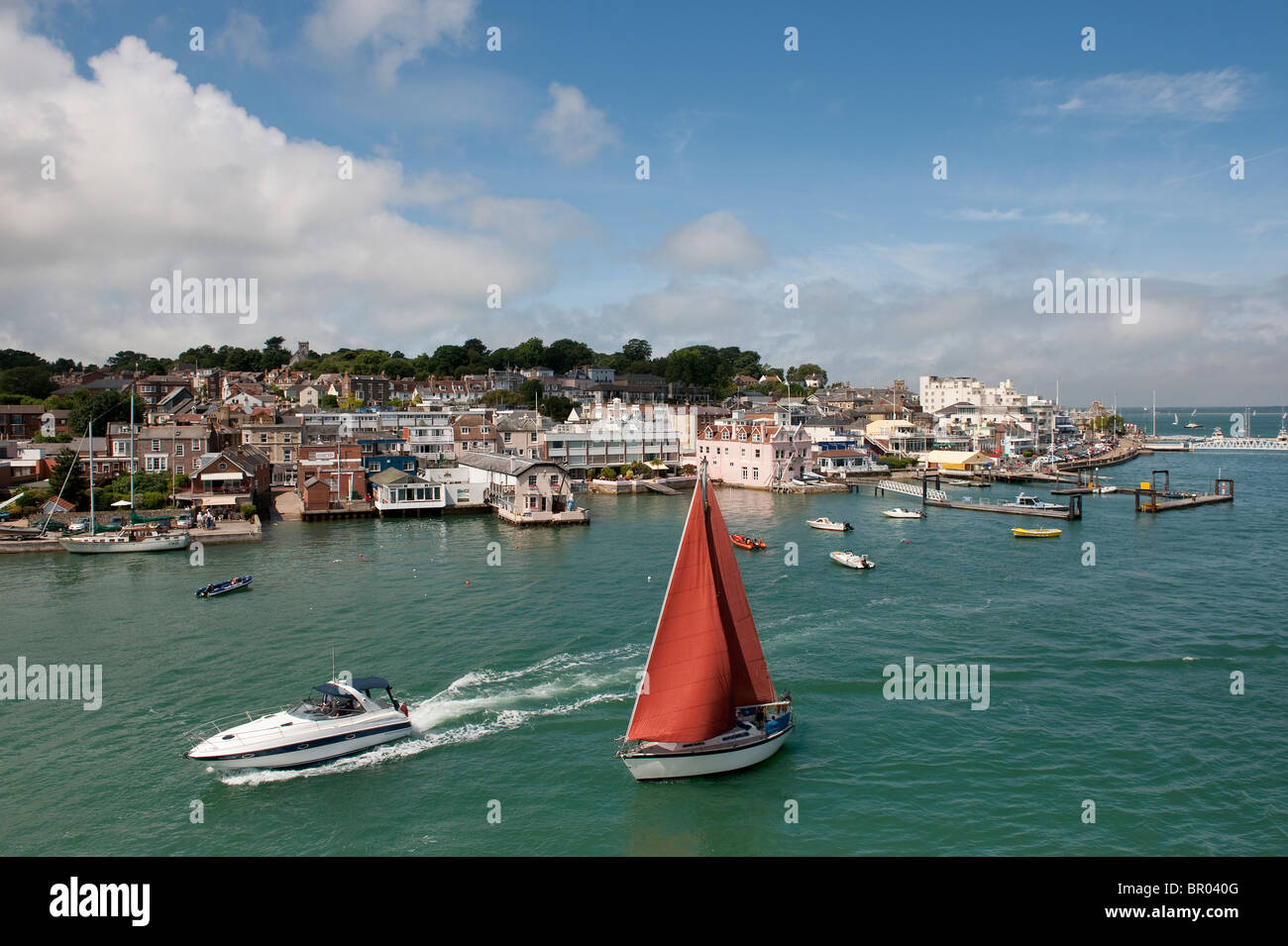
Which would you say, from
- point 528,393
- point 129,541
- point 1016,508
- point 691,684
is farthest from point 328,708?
point 528,393

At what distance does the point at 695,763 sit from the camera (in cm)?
1614

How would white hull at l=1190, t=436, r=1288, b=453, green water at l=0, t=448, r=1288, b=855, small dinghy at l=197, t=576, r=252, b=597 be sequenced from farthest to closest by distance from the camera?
white hull at l=1190, t=436, r=1288, b=453
small dinghy at l=197, t=576, r=252, b=597
green water at l=0, t=448, r=1288, b=855

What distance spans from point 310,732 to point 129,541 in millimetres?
30106

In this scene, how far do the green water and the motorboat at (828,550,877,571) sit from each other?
22.9 inches

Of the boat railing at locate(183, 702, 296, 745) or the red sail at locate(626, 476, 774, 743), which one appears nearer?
the red sail at locate(626, 476, 774, 743)

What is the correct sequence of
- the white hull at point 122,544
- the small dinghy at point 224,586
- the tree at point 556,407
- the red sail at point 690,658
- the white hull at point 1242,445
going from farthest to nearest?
the white hull at point 1242,445 < the tree at point 556,407 < the white hull at point 122,544 < the small dinghy at point 224,586 < the red sail at point 690,658

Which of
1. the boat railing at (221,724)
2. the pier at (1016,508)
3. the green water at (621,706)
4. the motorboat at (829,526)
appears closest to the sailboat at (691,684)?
the green water at (621,706)

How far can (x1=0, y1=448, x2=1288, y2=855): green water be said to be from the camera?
566 inches

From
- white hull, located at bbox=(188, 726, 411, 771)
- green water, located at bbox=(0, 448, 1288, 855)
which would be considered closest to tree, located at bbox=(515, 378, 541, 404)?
green water, located at bbox=(0, 448, 1288, 855)

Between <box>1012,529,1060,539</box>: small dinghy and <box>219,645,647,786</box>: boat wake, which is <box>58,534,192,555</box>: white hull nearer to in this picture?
<box>219,645,647,786</box>: boat wake

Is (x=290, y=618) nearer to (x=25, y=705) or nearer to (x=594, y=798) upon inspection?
(x=25, y=705)

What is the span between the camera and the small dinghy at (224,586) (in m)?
30.0

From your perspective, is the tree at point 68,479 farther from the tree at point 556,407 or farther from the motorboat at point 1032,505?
the motorboat at point 1032,505
